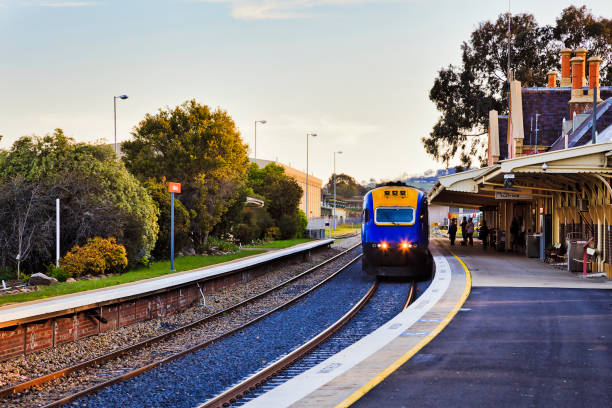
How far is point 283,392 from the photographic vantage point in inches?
285

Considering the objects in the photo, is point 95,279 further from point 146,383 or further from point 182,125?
point 182,125

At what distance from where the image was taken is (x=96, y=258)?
21.1m

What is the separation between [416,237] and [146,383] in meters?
14.7

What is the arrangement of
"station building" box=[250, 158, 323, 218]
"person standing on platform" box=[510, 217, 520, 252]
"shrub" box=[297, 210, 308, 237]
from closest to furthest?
"person standing on platform" box=[510, 217, 520, 252] < "shrub" box=[297, 210, 308, 237] < "station building" box=[250, 158, 323, 218]

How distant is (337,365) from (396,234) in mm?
14593

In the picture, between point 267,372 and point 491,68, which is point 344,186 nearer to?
point 491,68

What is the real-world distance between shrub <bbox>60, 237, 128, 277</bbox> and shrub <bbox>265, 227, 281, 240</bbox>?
31733 mm

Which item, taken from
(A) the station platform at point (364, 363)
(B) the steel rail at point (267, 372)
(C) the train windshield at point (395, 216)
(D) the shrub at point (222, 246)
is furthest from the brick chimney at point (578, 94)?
(B) the steel rail at point (267, 372)

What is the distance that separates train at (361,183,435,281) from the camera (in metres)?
22.7

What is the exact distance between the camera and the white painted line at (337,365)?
6.96 m

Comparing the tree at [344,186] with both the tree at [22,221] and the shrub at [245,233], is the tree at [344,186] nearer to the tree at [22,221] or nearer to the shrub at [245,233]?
the shrub at [245,233]

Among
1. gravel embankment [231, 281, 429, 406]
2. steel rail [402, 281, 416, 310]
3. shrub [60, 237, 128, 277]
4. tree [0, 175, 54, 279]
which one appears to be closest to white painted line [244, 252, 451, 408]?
gravel embankment [231, 281, 429, 406]

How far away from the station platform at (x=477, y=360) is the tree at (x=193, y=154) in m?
20.8

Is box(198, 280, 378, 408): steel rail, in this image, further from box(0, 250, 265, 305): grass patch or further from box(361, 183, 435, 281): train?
box(361, 183, 435, 281): train
